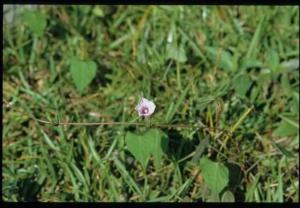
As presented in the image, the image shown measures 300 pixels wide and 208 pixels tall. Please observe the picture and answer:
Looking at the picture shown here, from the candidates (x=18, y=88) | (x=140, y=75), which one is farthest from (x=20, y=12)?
(x=140, y=75)

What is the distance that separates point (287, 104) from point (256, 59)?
0.65 ft

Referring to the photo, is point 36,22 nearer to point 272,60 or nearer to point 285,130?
point 272,60

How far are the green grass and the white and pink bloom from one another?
15cm

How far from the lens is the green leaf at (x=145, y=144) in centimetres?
191

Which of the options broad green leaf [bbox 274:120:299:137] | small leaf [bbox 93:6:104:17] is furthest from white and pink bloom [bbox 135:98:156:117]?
small leaf [bbox 93:6:104:17]

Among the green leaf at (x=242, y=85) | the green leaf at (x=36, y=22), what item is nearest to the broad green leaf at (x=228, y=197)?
the green leaf at (x=242, y=85)

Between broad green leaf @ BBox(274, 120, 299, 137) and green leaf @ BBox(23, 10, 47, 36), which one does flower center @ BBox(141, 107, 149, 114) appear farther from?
green leaf @ BBox(23, 10, 47, 36)

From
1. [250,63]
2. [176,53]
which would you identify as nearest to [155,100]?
[176,53]

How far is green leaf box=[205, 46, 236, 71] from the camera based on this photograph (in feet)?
8.01

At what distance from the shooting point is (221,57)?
96.9 inches

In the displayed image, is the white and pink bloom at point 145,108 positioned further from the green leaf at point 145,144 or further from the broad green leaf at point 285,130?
the broad green leaf at point 285,130

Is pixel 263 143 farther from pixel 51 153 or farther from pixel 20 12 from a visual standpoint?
pixel 20 12

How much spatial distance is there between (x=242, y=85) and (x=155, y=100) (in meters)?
0.27

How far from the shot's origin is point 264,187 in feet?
6.96
